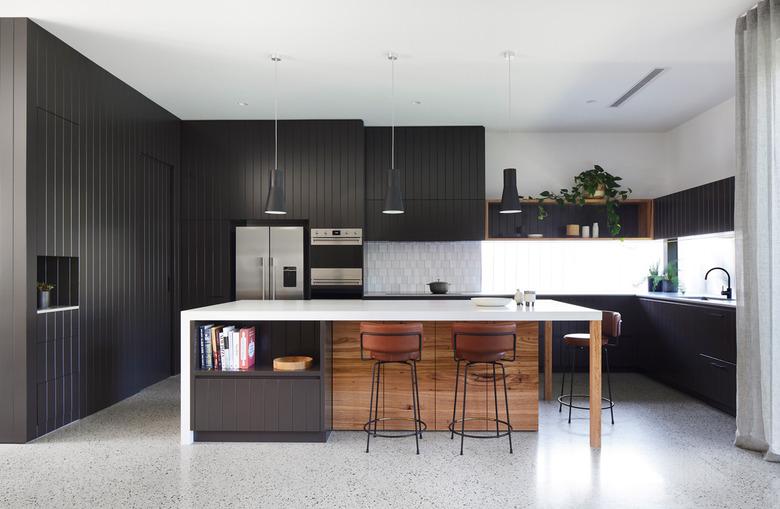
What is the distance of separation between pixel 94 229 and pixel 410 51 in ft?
10.1

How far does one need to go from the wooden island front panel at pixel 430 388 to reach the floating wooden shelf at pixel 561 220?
304 cm

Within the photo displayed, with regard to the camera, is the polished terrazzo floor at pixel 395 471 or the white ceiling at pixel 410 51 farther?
the white ceiling at pixel 410 51

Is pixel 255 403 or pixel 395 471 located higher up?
pixel 255 403

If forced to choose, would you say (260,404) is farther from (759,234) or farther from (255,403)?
(759,234)

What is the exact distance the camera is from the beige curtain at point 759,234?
11.7 feet

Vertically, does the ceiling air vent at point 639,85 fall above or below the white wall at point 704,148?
above

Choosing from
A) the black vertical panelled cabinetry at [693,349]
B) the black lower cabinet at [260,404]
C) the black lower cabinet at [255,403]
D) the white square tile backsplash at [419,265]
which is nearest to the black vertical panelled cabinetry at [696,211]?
the black vertical panelled cabinetry at [693,349]

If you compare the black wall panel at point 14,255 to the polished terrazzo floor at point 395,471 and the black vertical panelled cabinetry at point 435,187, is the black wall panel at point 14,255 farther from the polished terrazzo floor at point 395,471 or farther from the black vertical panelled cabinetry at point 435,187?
the black vertical panelled cabinetry at point 435,187

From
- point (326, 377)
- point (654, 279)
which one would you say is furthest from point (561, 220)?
point (326, 377)

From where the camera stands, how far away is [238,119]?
6613 mm

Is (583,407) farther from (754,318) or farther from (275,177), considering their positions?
(275,177)

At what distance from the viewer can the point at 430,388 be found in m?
4.19

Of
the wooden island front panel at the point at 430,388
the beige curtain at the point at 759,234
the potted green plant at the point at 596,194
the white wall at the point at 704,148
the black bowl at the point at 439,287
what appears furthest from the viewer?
the potted green plant at the point at 596,194

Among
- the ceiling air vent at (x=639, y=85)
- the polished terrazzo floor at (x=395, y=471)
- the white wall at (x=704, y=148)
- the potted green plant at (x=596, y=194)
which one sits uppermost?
the ceiling air vent at (x=639, y=85)
